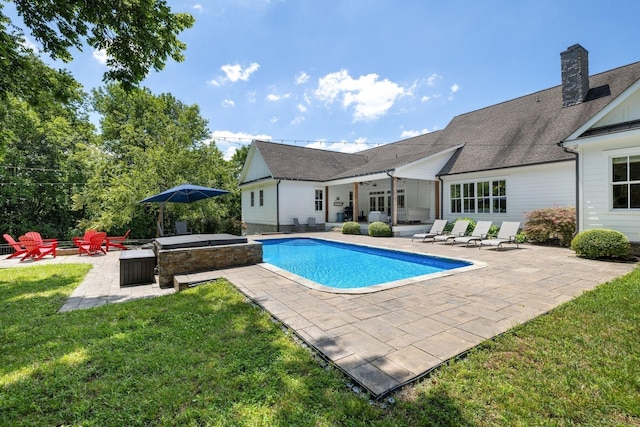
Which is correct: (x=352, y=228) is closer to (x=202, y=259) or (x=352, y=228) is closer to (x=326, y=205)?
(x=326, y=205)

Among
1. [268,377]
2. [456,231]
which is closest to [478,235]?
[456,231]

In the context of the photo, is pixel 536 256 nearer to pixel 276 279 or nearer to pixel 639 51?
pixel 276 279

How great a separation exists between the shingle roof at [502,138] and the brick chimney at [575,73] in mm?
395

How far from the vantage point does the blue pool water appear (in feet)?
25.5

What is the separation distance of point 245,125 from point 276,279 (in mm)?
17447

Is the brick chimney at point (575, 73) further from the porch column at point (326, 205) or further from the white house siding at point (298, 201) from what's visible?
the white house siding at point (298, 201)

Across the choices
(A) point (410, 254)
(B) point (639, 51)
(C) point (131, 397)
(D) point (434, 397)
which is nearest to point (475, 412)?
(D) point (434, 397)

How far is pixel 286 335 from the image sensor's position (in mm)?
3459

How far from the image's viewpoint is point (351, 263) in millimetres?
9812

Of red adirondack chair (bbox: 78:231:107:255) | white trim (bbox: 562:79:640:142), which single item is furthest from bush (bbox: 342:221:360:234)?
red adirondack chair (bbox: 78:231:107:255)

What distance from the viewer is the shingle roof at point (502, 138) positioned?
41.3ft

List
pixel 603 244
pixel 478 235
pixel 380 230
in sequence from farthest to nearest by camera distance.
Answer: pixel 380 230 → pixel 478 235 → pixel 603 244

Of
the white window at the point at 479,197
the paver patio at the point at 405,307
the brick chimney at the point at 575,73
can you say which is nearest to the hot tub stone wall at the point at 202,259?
the paver patio at the point at 405,307

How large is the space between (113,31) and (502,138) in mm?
16412
